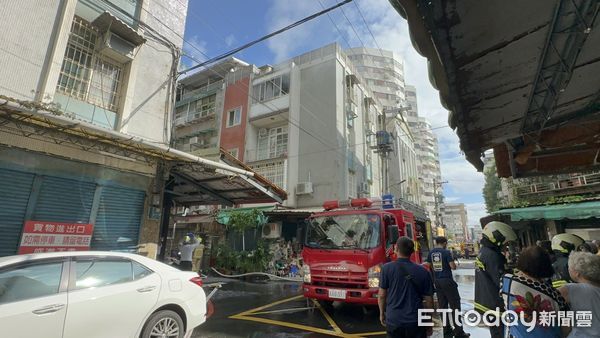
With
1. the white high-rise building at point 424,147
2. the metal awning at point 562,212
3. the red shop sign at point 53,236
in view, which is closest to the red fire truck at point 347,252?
the red shop sign at point 53,236

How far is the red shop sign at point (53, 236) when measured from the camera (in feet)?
21.8

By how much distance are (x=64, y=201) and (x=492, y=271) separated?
893 cm

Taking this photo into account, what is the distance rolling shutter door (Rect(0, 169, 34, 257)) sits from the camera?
21.4ft

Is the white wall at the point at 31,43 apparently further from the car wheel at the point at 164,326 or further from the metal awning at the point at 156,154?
the car wheel at the point at 164,326

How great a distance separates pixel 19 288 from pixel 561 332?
A: 5.35m

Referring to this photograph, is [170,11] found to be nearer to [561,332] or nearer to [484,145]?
[484,145]

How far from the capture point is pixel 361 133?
973 inches

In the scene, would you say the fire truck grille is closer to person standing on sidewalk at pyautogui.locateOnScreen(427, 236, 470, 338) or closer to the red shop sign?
person standing on sidewalk at pyautogui.locateOnScreen(427, 236, 470, 338)

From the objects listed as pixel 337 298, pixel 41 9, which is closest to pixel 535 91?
pixel 337 298

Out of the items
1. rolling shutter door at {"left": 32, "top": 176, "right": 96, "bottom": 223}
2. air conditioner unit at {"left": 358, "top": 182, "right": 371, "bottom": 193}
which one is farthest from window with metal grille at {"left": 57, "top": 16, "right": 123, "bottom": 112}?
air conditioner unit at {"left": 358, "top": 182, "right": 371, "bottom": 193}

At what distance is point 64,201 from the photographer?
24.4 feet

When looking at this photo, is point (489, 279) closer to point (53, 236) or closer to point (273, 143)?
point (53, 236)

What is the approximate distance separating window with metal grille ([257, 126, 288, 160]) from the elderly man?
1907cm

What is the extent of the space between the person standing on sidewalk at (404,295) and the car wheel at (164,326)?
3.05 metres
